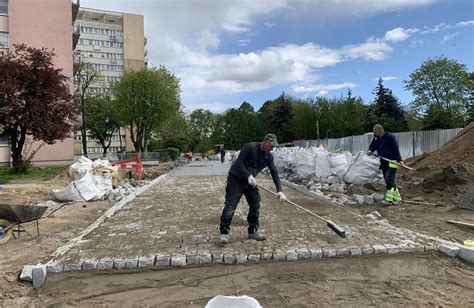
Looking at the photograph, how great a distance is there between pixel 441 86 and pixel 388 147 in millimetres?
42388

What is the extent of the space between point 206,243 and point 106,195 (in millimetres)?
6300

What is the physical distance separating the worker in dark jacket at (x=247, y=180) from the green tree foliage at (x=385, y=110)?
4179 centimetres

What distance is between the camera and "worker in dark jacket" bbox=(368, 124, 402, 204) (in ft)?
28.9

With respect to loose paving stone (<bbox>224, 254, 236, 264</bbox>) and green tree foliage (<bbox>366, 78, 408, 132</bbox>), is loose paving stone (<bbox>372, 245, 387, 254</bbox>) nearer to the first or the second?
loose paving stone (<bbox>224, 254, 236, 264</bbox>)

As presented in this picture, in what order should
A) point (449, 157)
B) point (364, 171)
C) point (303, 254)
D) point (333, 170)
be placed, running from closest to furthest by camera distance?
point (303, 254) → point (364, 171) → point (333, 170) → point (449, 157)

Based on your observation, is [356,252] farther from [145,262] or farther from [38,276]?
[38,276]

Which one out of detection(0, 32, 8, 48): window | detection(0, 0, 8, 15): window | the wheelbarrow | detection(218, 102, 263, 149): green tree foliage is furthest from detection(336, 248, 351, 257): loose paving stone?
detection(218, 102, 263, 149): green tree foliage

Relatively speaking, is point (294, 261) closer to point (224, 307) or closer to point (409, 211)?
Result: point (224, 307)

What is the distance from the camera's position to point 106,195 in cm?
1114

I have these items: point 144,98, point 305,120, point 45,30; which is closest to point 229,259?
point 45,30

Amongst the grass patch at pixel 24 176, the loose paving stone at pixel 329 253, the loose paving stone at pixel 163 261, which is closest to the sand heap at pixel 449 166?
the loose paving stone at pixel 329 253

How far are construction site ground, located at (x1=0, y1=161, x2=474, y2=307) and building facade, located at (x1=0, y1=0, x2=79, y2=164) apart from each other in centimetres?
2351

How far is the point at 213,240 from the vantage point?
5.87m

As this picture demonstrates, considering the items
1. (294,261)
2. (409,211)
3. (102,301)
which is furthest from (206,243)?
(409,211)
